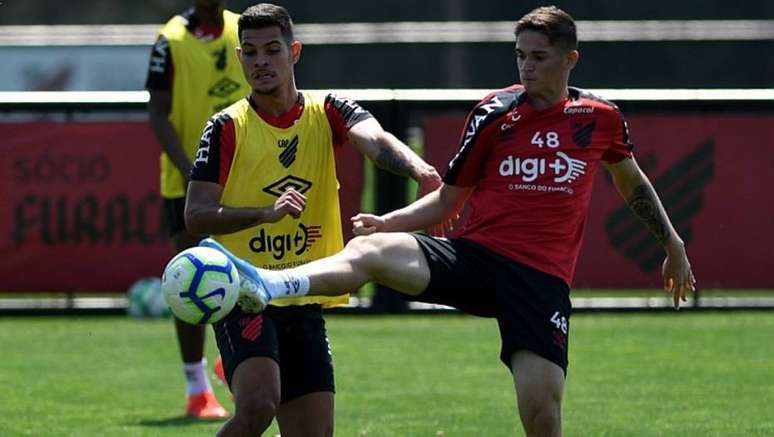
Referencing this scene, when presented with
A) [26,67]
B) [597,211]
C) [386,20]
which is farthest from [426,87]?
[597,211]

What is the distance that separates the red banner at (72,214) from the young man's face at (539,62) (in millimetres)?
8114

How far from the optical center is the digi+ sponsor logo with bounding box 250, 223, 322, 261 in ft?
24.7

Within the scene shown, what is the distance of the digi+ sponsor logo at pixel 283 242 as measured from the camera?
752 cm

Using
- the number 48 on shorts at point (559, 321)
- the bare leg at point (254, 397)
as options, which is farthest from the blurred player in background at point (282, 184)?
the number 48 on shorts at point (559, 321)

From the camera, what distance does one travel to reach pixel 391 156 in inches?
294

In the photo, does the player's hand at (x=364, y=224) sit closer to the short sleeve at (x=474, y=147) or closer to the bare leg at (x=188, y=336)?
the short sleeve at (x=474, y=147)

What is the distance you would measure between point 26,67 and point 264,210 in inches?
709

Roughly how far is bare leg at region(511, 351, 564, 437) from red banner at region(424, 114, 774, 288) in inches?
324

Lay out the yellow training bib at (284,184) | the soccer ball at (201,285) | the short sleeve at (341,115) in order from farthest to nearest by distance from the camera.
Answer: the short sleeve at (341,115)
the yellow training bib at (284,184)
the soccer ball at (201,285)

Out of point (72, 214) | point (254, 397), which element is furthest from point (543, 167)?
point (72, 214)

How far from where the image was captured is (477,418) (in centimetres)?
1021

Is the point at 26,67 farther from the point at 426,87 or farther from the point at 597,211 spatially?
the point at 597,211

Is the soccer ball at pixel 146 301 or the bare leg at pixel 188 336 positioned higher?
the bare leg at pixel 188 336

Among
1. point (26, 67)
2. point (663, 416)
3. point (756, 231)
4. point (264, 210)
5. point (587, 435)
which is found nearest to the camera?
point (264, 210)
